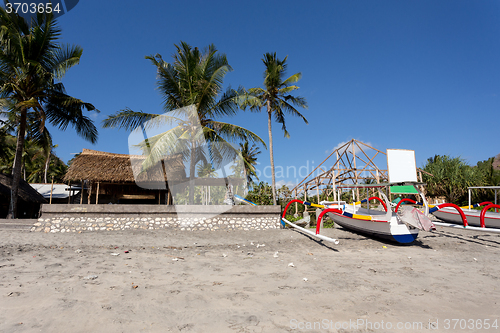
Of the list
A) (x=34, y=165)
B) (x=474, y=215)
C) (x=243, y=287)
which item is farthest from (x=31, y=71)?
(x=34, y=165)

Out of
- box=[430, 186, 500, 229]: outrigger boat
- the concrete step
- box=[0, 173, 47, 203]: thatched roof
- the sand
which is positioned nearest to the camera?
the sand

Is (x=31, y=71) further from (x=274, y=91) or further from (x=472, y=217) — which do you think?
(x=472, y=217)

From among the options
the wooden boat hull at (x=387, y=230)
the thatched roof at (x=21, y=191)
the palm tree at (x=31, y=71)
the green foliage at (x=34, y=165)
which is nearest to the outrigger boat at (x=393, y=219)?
the wooden boat hull at (x=387, y=230)

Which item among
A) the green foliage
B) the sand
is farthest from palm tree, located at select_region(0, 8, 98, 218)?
the green foliage

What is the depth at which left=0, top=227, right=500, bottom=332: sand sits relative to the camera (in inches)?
114

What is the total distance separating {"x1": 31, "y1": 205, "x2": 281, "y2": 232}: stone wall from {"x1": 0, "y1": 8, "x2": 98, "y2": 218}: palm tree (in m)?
3.41

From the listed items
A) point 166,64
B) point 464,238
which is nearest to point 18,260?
point 166,64

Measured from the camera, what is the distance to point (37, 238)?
783 centimetres

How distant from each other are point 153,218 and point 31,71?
806 centimetres

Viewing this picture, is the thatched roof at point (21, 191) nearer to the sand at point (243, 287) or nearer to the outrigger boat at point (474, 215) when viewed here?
the sand at point (243, 287)

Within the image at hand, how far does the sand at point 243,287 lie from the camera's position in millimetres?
2889

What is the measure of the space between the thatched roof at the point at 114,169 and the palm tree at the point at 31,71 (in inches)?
123

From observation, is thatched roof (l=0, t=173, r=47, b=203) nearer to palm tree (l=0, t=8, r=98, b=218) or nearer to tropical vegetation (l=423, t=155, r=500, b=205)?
palm tree (l=0, t=8, r=98, b=218)

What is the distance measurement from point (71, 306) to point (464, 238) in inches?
439
